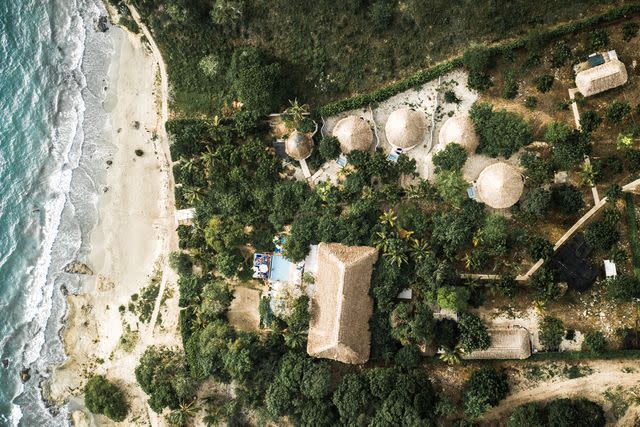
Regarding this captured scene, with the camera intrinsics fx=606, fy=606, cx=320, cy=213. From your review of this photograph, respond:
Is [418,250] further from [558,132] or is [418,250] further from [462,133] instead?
[558,132]

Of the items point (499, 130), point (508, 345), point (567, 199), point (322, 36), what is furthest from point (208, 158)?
point (567, 199)

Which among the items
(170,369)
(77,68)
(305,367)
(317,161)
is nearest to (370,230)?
(317,161)

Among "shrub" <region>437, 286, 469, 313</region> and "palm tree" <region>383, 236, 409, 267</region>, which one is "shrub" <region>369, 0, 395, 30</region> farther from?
"shrub" <region>437, 286, 469, 313</region>

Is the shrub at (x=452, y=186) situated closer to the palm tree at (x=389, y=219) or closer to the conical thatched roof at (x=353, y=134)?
the palm tree at (x=389, y=219)

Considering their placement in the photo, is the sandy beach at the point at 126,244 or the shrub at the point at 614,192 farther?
the sandy beach at the point at 126,244

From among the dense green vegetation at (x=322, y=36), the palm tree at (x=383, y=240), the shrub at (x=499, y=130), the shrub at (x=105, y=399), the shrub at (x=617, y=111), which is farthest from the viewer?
the shrub at (x=105, y=399)

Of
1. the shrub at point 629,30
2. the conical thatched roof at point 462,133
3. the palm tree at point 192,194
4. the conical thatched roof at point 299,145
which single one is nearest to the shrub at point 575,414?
the conical thatched roof at point 462,133

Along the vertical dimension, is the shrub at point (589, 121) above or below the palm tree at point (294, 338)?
above
